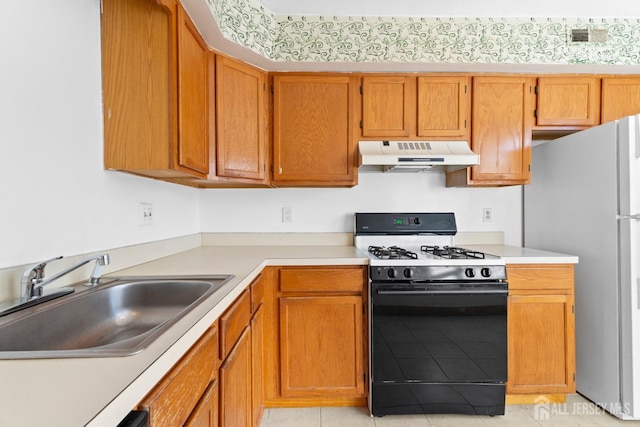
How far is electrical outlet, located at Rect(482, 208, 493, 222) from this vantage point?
8.49 ft

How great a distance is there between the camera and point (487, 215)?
8.49 feet

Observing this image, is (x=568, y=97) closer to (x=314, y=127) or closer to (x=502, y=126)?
(x=502, y=126)

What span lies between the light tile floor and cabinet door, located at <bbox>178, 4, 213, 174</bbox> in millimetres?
1466

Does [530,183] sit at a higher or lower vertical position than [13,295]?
higher

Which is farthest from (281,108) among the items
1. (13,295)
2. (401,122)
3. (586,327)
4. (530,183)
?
(586,327)

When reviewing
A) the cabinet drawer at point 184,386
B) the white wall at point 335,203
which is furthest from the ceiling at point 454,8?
the cabinet drawer at point 184,386

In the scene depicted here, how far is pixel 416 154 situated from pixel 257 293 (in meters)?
1.26

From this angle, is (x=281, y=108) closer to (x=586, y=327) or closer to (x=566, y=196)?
(x=566, y=196)

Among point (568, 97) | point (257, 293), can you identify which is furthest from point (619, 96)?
point (257, 293)

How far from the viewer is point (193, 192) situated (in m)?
2.43

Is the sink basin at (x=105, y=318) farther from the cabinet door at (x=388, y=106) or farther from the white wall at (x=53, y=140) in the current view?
the cabinet door at (x=388, y=106)

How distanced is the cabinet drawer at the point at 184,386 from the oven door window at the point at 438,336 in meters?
1.10

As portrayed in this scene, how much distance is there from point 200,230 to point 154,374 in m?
1.99

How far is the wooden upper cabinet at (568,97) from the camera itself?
225 centimetres
